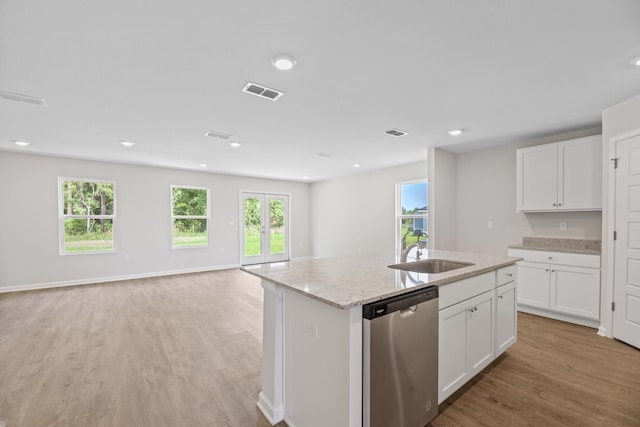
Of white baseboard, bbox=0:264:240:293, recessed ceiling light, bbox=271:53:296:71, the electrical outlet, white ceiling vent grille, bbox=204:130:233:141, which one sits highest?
recessed ceiling light, bbox=271:53:296:71

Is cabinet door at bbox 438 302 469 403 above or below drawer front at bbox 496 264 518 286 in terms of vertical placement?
below

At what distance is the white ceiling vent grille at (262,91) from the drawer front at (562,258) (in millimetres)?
3626

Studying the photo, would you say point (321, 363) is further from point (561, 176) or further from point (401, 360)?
point (561, 176)

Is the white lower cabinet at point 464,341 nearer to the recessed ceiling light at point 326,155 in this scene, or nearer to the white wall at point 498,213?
the white wall at point 498,213

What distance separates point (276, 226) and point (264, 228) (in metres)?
0.41

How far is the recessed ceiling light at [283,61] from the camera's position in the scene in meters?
1.95

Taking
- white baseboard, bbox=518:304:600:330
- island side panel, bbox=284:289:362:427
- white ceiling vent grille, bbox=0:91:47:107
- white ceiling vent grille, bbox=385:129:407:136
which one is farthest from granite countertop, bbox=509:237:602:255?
white ceiling vent grille, bbox=0:91:47:107

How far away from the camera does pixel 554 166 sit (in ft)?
11.7

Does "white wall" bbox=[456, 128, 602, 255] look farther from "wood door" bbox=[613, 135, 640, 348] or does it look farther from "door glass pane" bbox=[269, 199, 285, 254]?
"door glass pane" bbox=[269, 199, 285, 254]

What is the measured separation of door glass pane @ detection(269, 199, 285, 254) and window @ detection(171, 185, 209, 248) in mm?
1847

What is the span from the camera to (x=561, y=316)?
3.39 meters

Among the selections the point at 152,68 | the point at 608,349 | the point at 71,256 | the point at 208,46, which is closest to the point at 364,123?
the point at 208,46

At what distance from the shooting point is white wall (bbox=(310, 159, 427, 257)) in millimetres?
6297

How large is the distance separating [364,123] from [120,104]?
2.61 m
